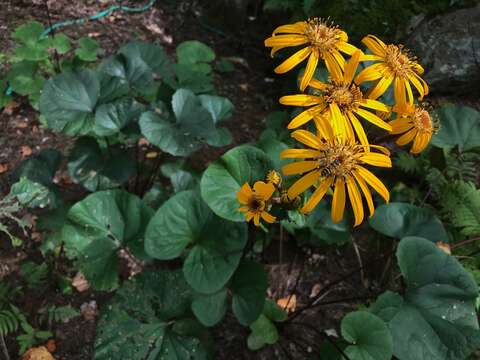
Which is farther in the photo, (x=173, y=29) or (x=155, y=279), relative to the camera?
(x=173, y=29)

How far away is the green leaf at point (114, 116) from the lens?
6.91ft

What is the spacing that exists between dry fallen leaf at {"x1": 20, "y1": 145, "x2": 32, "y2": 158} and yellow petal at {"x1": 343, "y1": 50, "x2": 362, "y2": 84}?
2.33 meters

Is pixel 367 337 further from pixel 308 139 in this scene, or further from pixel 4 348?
pixel 4 348

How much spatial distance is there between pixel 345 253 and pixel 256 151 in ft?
4.05

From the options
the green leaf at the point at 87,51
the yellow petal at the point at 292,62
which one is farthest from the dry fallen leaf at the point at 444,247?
the green leaf at the point at 87,51

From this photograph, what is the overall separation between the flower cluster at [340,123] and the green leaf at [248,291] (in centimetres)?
62

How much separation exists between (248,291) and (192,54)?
6.72ft

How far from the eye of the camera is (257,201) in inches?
53.5

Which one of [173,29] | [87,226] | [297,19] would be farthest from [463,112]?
[173,29]

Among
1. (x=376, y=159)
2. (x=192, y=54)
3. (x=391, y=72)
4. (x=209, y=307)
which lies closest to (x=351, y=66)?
(x=391, y=72)

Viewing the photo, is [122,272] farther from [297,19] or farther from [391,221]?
[297,19]

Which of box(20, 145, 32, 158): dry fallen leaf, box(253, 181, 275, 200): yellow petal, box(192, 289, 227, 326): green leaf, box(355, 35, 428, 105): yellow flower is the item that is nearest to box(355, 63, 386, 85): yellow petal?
box(355, 35, 428, 105): yellow flower

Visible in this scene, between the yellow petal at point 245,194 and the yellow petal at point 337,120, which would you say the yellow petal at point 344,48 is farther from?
the yellow petal at point 245,194

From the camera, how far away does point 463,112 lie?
88.2 inches
